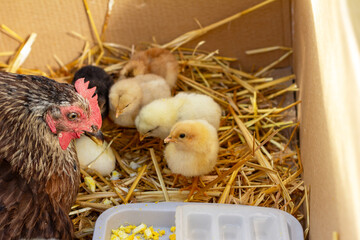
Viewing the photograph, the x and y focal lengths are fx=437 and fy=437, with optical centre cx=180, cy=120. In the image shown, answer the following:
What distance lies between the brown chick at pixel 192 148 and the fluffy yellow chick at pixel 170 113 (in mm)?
108

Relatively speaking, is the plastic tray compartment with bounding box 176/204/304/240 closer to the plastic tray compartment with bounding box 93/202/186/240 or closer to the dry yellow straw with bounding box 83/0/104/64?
the plastic tray compartment with bounding box 93/202/186/240

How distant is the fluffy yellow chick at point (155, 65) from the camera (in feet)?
7.01

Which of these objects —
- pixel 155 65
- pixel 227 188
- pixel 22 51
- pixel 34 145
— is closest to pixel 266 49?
pixel 155 65

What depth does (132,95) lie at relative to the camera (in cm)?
190

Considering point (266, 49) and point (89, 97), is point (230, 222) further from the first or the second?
point (266, 49)

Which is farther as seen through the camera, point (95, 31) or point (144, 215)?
point (95, 31)

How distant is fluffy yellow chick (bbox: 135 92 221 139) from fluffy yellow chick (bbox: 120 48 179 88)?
0.27 metres

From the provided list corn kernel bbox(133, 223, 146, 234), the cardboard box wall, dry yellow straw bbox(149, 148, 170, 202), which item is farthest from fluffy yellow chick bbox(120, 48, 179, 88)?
corn kernel bbox(133, 223, 146, 234)

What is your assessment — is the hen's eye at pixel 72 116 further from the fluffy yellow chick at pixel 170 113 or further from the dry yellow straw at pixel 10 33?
the dry yellow straw at pixel 10 33

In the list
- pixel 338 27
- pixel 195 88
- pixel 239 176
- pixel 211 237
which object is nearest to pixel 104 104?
pixel 195 88

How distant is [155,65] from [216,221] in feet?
3.00

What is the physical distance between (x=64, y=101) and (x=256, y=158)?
905 mm

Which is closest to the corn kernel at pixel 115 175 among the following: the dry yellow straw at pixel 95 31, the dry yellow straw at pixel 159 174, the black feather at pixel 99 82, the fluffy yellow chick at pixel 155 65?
the dry yellow straw at pixel 159 174

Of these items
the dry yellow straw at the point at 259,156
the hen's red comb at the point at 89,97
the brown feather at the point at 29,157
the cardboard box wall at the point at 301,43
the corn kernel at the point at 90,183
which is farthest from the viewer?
the corn kernel at the point at 90,183
